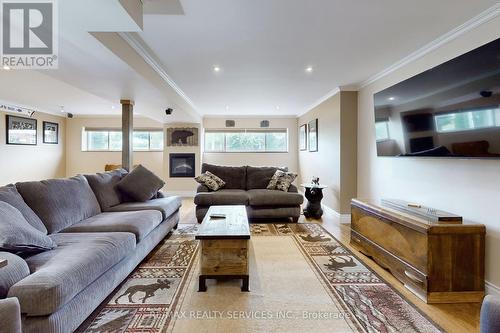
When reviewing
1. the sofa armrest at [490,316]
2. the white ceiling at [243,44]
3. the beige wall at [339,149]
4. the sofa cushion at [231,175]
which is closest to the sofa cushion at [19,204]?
the white ceiling at [243,44]

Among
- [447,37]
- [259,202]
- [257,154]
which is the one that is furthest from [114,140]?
[447,37]

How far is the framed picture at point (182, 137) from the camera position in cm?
799

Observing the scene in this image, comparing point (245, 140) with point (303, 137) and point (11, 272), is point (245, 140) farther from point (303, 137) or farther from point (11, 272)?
point (11, 272)

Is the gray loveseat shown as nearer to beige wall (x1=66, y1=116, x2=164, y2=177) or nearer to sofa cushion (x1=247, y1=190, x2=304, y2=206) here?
sofa cushion (x1=247, y1=190, x2=304, y2=206)

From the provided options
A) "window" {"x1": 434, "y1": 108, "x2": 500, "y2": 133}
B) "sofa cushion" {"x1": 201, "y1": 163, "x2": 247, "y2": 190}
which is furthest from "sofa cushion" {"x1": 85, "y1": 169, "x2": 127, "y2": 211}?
"window" {"x1": 434, "y1": 108, "x2": 500, "y2": 133}

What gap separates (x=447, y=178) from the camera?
2707 millimetres

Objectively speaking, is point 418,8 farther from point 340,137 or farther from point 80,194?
point 80,194

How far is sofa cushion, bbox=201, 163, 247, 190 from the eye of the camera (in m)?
5.55

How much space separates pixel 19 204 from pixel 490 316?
3044mm

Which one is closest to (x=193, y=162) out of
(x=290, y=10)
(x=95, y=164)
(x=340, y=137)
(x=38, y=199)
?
(x=95, y=164)

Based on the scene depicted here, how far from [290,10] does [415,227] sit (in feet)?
6.95

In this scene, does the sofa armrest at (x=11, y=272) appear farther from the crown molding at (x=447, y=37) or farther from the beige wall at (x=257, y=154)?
the beige wall at (x=257, y=154)

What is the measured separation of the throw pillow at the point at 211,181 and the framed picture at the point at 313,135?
239 centimetres

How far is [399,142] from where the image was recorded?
3260 mm
